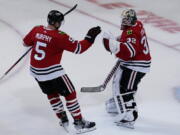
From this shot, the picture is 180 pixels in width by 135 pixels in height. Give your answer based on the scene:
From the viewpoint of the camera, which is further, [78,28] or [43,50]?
[78,28]

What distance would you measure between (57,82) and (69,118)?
53 cm

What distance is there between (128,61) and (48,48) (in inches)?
25.1

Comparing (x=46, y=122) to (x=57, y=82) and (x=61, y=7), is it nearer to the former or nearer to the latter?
(x=57, y=82)

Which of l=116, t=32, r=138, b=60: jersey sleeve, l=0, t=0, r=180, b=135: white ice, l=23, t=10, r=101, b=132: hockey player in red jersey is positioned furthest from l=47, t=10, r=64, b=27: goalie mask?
l=0, t=0, r=180, b=135: white ice

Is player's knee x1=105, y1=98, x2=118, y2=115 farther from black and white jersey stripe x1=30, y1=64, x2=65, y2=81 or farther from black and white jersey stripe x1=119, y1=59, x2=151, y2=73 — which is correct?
black and white jersey stripe x1=30, y1=64, x2=65, y2=81

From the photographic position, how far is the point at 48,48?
10.6ft

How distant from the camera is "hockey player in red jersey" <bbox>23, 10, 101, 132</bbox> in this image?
3225 mm

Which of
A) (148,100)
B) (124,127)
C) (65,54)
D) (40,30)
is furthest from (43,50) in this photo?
(65,54)

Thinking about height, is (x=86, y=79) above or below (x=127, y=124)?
above

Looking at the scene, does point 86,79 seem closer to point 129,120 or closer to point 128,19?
point 129,120

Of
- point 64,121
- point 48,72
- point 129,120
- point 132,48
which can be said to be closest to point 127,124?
point 129,120

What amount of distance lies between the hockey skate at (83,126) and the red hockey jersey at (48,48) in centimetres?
42

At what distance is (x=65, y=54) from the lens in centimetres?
509

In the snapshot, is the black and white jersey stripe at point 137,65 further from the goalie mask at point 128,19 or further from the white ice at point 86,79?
the white ice at point 86,79
